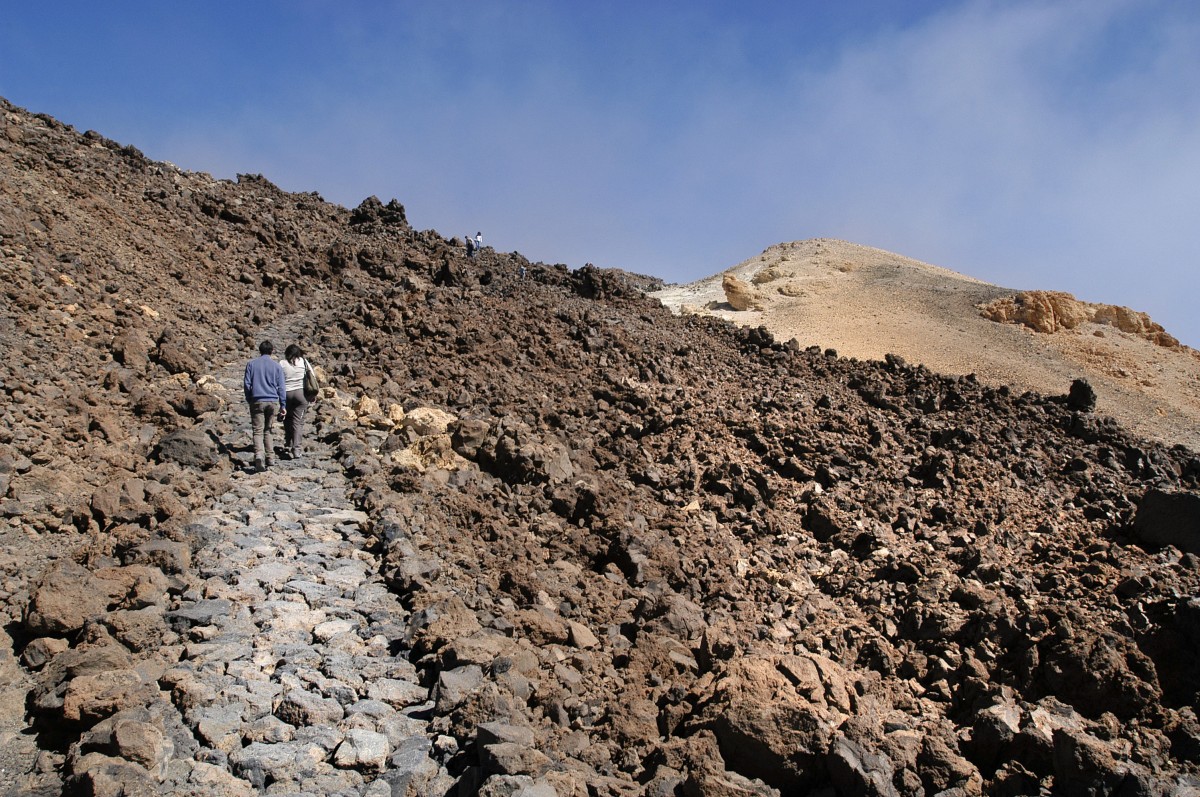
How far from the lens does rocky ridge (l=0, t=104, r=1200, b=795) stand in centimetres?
433

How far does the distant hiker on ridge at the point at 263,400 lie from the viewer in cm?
768

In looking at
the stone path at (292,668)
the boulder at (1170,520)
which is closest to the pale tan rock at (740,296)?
the boulder at (1170,520)

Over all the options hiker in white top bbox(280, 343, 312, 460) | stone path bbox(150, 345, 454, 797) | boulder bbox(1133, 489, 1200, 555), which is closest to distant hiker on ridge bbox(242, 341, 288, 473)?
hiker in white top bbox(280, 343, 312, 460)

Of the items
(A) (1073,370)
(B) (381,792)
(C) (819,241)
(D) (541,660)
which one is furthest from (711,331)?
(C) (819,241)

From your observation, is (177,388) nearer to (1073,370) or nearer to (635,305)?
(635,305)

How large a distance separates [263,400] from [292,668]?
141 inches

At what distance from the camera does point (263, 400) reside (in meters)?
7.69

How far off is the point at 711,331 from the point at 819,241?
17684mm

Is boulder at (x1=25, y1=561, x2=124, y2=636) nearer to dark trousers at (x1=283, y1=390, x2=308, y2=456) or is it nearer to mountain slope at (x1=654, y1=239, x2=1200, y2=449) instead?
dark trousers at (x1=283, y1=390, x2=308, y2=456)

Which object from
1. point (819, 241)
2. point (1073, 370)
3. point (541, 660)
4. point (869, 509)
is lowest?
point (541, 660)

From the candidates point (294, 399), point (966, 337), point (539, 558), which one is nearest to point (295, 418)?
point (294, 399)

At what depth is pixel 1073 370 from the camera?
58.3ft

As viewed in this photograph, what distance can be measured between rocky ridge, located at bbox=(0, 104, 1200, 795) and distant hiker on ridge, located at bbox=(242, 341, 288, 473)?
23 centimetres

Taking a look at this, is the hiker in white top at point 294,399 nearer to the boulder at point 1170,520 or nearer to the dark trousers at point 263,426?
the dark trousers at point 263,426
